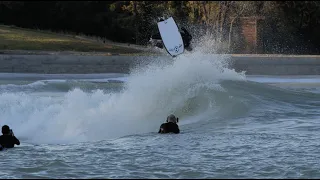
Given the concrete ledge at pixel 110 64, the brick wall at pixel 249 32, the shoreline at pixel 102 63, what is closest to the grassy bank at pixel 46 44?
the shoreline at pixel 102 63

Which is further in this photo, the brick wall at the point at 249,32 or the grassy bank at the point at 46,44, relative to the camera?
the brick wall at the point at 249,32

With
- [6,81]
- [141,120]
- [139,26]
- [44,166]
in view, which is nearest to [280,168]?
[44,166]

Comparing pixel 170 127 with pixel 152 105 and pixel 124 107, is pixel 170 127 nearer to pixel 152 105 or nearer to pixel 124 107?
pixel 124 107

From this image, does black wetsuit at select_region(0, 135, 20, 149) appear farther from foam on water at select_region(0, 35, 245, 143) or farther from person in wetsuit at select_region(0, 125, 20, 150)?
foam on water at select_region(0, 35, 245, 143)

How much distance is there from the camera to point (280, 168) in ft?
29.5

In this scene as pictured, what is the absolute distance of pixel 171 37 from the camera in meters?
20.7

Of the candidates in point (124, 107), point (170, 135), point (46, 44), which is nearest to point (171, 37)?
point (124, 107)

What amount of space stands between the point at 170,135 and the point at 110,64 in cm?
1617

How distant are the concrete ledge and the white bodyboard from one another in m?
5.79

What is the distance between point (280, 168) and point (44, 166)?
2990mm

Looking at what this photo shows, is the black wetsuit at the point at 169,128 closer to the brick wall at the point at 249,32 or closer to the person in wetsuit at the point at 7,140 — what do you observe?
the person in wetsuit at the point at 7,140

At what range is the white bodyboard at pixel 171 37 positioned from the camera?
20.4 meters

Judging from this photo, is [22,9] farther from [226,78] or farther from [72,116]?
[72,116]

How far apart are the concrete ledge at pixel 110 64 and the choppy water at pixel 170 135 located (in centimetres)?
445
